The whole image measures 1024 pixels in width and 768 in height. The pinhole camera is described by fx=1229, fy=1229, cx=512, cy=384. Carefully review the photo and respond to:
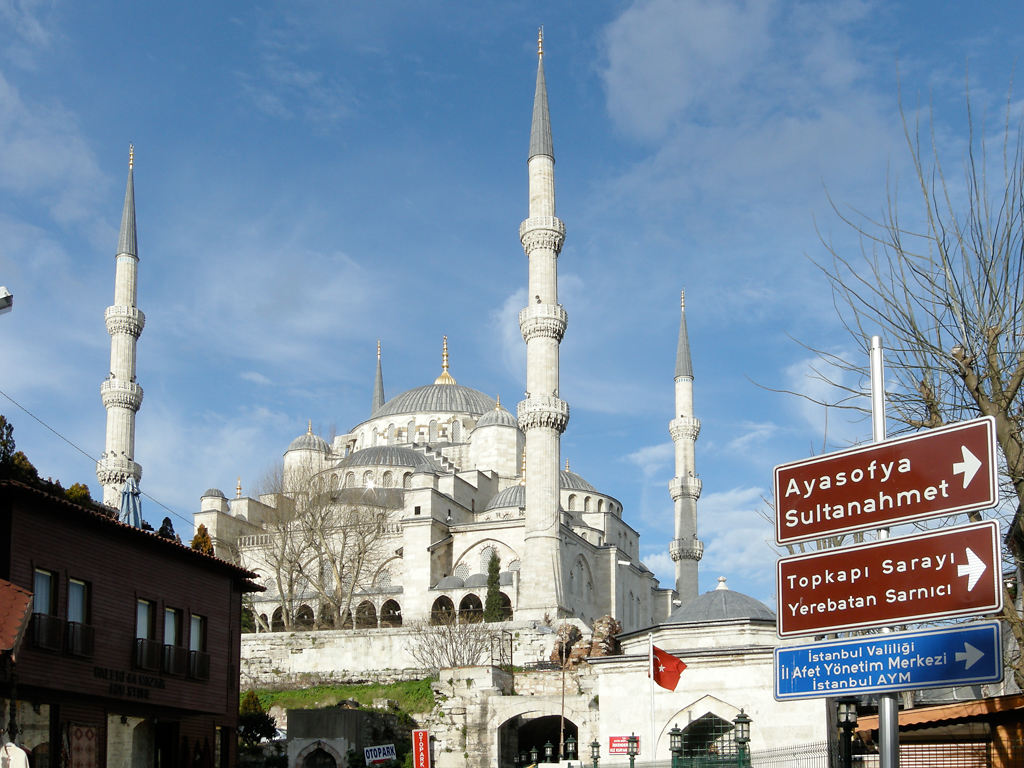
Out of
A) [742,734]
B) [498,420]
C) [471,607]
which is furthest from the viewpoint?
[498,420]

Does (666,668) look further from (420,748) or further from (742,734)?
(420,748)

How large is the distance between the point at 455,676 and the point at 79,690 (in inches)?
562

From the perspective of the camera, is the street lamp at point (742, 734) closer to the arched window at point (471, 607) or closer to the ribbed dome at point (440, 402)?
the arched window at point (471, 607)

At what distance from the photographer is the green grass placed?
34.5 m

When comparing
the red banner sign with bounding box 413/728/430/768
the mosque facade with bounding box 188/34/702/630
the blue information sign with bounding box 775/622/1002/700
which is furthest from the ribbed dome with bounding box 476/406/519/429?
the blue information sign with bounding box 775/622/1002/700

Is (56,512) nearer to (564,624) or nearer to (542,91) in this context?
(564,624)

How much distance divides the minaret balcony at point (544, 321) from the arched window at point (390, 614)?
13.8 metres

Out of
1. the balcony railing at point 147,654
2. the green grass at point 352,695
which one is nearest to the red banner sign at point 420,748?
the green grass at point 352,695

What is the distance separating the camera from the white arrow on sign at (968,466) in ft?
22.7

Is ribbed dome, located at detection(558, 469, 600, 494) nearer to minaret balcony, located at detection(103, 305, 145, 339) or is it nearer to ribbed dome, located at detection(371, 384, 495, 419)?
ribbed dome, located at detection(371, 384, 495, 419)

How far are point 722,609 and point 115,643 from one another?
1363cm

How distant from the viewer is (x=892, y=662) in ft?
24.2

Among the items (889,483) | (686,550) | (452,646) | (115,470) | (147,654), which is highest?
(115,470)

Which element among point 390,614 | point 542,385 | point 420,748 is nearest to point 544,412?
point 542,385
